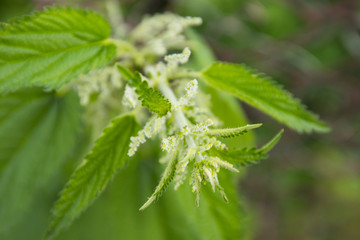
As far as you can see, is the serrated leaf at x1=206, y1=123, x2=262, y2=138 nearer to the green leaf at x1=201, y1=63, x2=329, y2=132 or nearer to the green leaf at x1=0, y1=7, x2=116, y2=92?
the green leaf at x1=201, y1=63, x2=329, y2=132

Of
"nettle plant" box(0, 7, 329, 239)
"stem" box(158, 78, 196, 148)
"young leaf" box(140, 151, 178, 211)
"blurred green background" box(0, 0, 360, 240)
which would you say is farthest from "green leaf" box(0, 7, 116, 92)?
"blurred green background" box(0, 0, 360, 240)

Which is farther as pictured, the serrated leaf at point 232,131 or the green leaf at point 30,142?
the green leaf at point 30,142

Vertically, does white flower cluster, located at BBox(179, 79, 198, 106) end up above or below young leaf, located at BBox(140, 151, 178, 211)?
above

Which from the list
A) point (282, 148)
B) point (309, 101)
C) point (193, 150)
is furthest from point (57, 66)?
point (309, 101)

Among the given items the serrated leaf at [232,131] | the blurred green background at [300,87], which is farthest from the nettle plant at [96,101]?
the blurred green background at [300,87]

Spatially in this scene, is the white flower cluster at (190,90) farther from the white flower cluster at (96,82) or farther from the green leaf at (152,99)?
the white flower cluster at (96,82)
